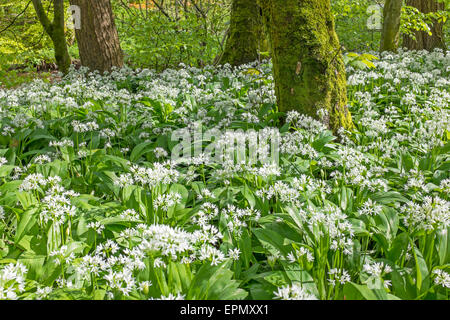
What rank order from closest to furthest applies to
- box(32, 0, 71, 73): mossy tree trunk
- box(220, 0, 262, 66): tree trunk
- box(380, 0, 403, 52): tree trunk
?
box(380, 0, 403, 52): tree trunk
box(220, 0, 262, 66): tree trunk
box(32, 0, 71, 73): mossy tree trunk

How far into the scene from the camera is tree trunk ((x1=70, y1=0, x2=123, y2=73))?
21.9 feet

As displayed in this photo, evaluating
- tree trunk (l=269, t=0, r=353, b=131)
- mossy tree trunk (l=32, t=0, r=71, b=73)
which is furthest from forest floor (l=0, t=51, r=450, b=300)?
mossy tree trunk (l=32, t=0, r=71, b=73)

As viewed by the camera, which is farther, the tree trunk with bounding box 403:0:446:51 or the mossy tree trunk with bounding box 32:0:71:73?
the tree trunk with bounding box 403:0:446:51

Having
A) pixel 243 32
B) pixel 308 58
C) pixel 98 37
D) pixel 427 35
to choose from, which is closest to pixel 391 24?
pixel 427 35

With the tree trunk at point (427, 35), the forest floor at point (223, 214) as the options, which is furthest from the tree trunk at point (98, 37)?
the tree trunk at point (427, 35)

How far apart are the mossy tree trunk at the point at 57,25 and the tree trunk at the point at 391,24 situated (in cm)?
694

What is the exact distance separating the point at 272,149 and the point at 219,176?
2.47 ft

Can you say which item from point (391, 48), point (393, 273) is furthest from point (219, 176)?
point (391, 48)

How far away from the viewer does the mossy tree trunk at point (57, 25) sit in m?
7.89

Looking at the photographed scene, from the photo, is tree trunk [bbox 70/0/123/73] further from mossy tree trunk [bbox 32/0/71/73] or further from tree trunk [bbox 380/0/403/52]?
tree trunk [bbox 380/0/403/52]

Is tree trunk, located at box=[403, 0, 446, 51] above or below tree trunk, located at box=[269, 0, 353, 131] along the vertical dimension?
above

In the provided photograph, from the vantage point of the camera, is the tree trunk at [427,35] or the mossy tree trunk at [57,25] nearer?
the mossy tree trunk at [57,25]

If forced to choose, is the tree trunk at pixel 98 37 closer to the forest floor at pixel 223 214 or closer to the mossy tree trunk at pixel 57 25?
the mossy tree trunk at pixel 57 25

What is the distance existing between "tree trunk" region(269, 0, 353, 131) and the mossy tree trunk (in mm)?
6092
